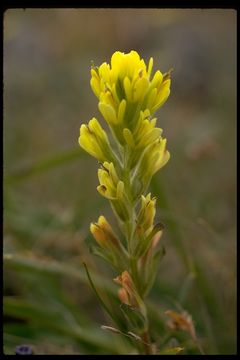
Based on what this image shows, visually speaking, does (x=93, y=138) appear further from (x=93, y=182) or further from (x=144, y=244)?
(x=93, y=182)

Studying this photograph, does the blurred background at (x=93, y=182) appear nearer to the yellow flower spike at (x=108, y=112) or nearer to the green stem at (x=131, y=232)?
the green stem at (x=131, y=232)

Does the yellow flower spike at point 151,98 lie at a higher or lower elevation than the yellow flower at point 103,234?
higher

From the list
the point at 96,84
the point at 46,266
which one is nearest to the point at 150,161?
the point at 96,84

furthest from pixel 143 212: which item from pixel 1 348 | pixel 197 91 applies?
pixel 197 91

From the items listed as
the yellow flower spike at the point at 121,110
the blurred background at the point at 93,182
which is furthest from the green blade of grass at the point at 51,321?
the yellow flower spike at the point at 121,110

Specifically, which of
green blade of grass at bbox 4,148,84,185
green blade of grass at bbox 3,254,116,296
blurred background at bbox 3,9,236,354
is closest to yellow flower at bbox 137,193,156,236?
blurred background at bbox 3,9,236,354

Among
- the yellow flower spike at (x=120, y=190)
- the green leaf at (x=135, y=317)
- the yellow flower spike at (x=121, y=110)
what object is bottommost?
the green leaf at (x=135, y=317)

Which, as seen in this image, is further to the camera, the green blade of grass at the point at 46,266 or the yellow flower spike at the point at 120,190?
the green blade of grass at the point at 46,266

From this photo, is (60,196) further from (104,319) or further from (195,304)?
(195,304)
